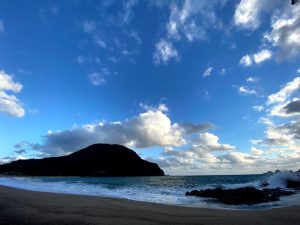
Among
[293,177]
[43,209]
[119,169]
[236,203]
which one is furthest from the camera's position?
[119,169]

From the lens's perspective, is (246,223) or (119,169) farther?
(119,169)

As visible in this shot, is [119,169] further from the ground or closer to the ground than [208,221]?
further from the ground

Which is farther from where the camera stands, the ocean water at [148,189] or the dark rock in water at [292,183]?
the dark rock in water at [292,183]

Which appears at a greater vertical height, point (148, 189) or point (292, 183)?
point (292, 183)

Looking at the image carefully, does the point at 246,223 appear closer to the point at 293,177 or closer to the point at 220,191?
the point at 220,191

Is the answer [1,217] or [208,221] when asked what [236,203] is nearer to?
[208,221]

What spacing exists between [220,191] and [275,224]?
1810 centimetres

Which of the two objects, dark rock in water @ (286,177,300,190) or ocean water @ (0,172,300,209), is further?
dark rock in water @ (286,177,300,190)

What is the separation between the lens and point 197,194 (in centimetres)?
2778

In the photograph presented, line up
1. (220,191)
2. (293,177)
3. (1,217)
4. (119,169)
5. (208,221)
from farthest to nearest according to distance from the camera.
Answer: (119,169) → (293,177) → (220,191) → (208,221) → (1,217)

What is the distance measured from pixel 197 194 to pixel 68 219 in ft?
63.5

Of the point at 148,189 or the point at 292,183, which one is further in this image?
the point at 292,183

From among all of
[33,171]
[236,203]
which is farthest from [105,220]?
[33,171]

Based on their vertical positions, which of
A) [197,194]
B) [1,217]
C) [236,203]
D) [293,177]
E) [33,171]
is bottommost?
[1,217]
